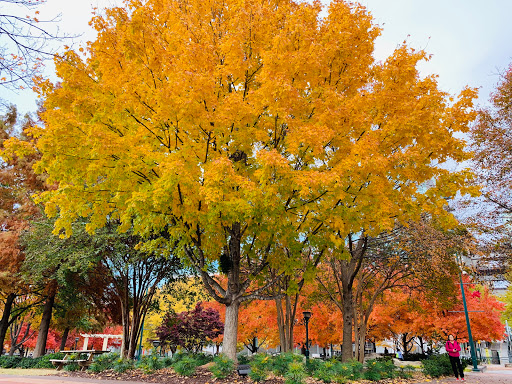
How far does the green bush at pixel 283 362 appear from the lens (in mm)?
8109

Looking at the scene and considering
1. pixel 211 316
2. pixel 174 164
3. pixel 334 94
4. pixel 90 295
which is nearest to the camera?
pixel 174 164

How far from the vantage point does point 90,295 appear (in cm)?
1894

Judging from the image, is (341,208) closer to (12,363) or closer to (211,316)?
(12,363)

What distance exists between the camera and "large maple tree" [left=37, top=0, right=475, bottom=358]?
23.3 ft

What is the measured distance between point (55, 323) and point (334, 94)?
25.9 metres

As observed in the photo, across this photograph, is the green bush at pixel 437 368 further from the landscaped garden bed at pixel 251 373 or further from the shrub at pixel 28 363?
the shrub at pixel 28 363

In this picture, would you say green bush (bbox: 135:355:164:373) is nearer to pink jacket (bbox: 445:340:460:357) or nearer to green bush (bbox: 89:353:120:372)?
green bush (bbox: 89:353:120:372)

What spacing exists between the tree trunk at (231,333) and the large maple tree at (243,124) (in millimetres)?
35

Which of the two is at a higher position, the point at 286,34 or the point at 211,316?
the point at 286,34

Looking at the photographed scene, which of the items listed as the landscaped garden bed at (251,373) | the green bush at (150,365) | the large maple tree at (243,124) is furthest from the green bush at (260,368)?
the green bush at (150,365)

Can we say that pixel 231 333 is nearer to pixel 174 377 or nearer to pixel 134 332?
pixel 174 377

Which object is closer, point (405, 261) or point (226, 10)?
point (226, 10)

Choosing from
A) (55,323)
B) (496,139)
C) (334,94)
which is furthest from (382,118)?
(55,323)

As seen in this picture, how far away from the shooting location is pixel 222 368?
805 centimetres
